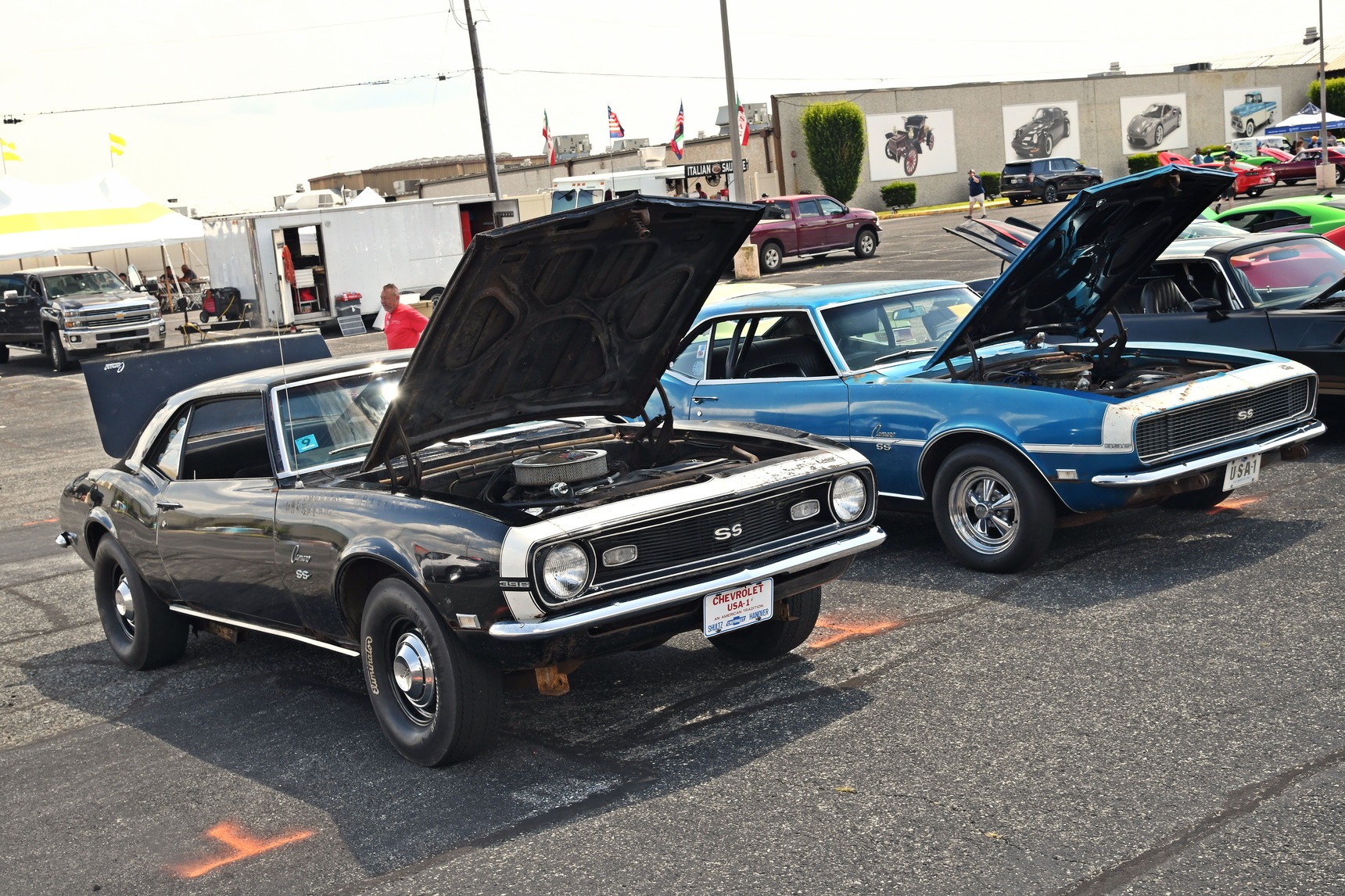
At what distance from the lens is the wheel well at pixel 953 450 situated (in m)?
6.62

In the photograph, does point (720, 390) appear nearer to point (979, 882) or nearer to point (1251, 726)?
point (1251, 726)

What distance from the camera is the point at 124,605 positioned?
6715 mm

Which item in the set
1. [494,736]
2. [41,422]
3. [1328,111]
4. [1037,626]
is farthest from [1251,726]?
[1328,111]

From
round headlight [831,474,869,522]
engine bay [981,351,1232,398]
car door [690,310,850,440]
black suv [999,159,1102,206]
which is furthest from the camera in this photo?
black suv [999,159,1102,206]

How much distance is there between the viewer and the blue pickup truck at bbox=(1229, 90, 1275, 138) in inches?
2484

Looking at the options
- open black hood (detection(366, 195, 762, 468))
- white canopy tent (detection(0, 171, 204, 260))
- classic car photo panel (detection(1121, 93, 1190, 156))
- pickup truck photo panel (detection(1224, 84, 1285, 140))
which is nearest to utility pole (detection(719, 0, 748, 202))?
white canopy tent (detection(0, 171, 204, 260))

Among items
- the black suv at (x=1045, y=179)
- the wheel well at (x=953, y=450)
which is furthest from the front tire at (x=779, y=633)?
the black suv at (x=1045, y=179)

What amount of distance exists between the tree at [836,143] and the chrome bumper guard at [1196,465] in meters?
46.6

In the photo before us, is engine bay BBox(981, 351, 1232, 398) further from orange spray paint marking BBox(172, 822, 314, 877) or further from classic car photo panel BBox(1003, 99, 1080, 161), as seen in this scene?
classic car photo panel BBox(1003, 99, 1080, 161)

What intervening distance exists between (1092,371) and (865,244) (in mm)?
27383

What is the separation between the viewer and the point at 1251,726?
4512mm

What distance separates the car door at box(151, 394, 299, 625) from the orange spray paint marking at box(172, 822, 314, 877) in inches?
45.0

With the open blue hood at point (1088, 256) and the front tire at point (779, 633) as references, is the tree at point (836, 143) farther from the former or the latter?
the front tire at point (779, 633)

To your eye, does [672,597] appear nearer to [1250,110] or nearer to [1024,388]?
[1024,388]
